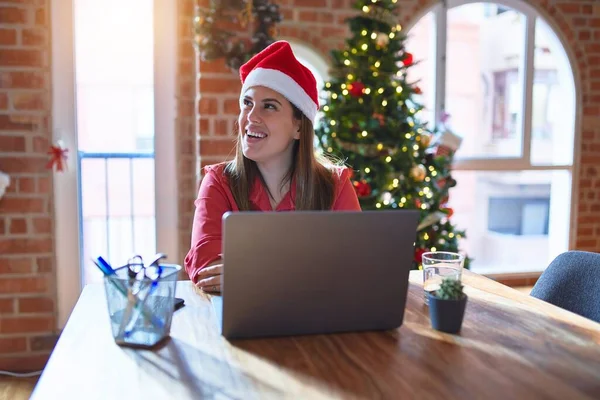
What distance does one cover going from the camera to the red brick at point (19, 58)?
8.64 feet

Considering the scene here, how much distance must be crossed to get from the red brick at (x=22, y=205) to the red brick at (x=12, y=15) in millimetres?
795

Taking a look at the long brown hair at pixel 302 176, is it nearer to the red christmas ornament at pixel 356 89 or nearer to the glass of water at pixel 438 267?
the glass of water at pixel 438 267

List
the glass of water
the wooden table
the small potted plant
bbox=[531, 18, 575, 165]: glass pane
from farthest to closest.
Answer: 1. bbox=[531, 18, 575, 165]: glass pane
2. the glass of water
3. the small potted plant
4. the wooden table

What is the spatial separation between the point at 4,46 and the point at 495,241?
4439 mm

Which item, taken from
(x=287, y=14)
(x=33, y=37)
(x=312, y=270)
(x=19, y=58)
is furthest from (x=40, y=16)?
(x=312, y=270)

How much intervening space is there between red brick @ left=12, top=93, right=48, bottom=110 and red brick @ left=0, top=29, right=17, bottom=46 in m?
0.23

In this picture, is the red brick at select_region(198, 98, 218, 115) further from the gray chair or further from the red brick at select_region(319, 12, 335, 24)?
the gray chair

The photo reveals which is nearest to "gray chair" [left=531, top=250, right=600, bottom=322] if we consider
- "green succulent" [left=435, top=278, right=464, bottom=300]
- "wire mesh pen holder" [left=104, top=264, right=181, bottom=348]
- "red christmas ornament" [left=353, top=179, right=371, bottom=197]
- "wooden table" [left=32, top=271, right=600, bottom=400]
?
"wooden table" [left=32, top=271, right=600, bottom=400]

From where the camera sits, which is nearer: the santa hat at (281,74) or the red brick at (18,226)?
the santa hat at (281,74)

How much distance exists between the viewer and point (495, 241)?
5551mm

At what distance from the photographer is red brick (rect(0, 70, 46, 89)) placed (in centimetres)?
264

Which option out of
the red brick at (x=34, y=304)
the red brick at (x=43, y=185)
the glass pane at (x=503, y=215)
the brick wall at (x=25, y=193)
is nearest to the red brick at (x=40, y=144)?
the brick wall at (x=25, y=193)

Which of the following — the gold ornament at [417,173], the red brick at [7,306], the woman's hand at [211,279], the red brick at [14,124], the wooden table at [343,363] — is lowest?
the red brick at [7,306]

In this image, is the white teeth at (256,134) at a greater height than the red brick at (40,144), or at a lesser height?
greater
